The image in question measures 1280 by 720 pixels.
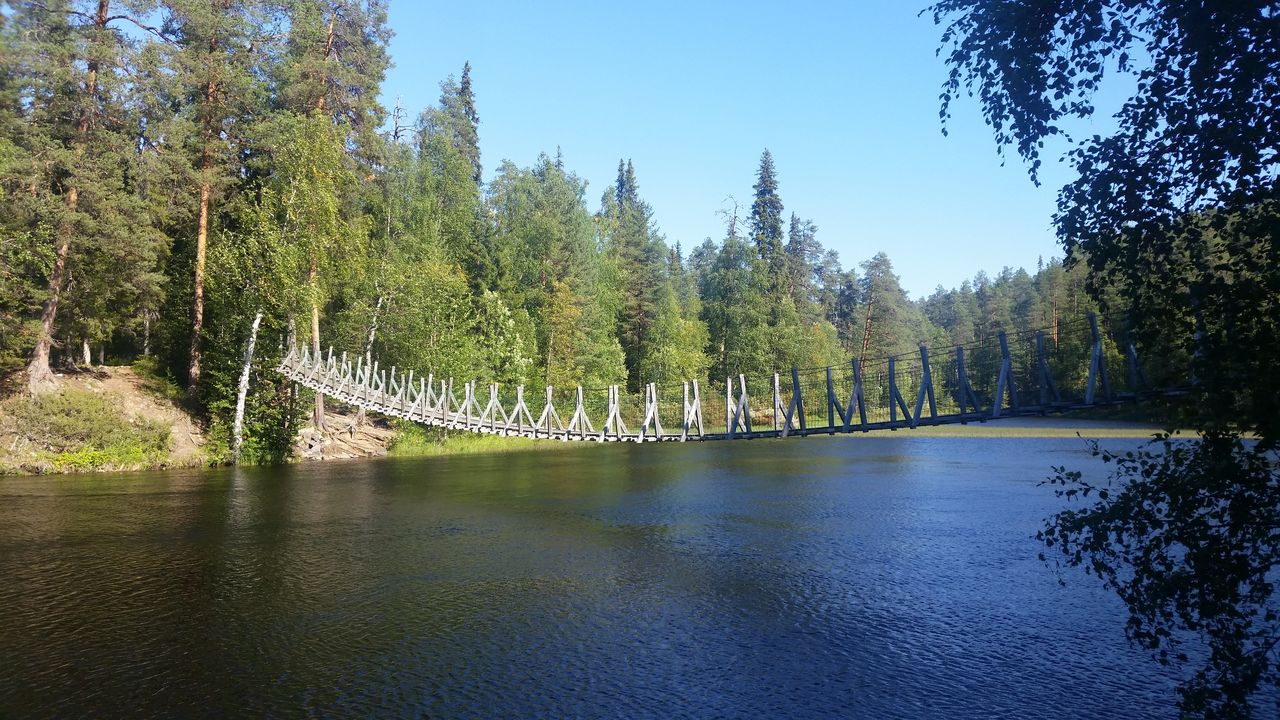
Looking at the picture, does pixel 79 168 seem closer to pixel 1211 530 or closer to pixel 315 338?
pixel 315 338

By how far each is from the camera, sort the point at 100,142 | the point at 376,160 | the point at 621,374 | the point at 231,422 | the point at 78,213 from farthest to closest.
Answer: the point at 621,374, the point at 376,160, the point at 231,422, the point at 100,142, the point at 78,213

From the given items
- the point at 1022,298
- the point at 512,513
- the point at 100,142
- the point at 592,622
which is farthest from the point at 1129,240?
the point at 1022,298

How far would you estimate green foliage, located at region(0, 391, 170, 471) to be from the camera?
1778cm

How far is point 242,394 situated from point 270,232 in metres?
4.60

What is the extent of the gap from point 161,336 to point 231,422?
210 inches

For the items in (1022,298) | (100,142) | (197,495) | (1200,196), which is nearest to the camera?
(1200,196)

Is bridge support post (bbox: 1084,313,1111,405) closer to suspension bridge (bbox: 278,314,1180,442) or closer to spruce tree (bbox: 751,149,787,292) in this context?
suspension bridge (bbox: 278,314,1180,442)

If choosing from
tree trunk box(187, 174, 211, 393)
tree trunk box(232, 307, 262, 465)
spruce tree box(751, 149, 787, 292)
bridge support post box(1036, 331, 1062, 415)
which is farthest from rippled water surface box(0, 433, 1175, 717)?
spruce tree box(751, 149, 787, 292)

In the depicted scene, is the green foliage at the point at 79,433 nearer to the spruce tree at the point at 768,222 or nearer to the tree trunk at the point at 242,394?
the tree trunk at the point at 242,394

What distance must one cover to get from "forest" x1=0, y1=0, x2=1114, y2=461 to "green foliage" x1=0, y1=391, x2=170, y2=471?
0.75 meters

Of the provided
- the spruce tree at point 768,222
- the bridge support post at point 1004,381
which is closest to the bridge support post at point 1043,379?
the bridge support post at point 1004,381

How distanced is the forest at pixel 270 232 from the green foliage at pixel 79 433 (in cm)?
75

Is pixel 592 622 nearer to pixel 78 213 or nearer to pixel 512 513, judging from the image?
pixel 512 513

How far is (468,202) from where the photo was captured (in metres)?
33.6
